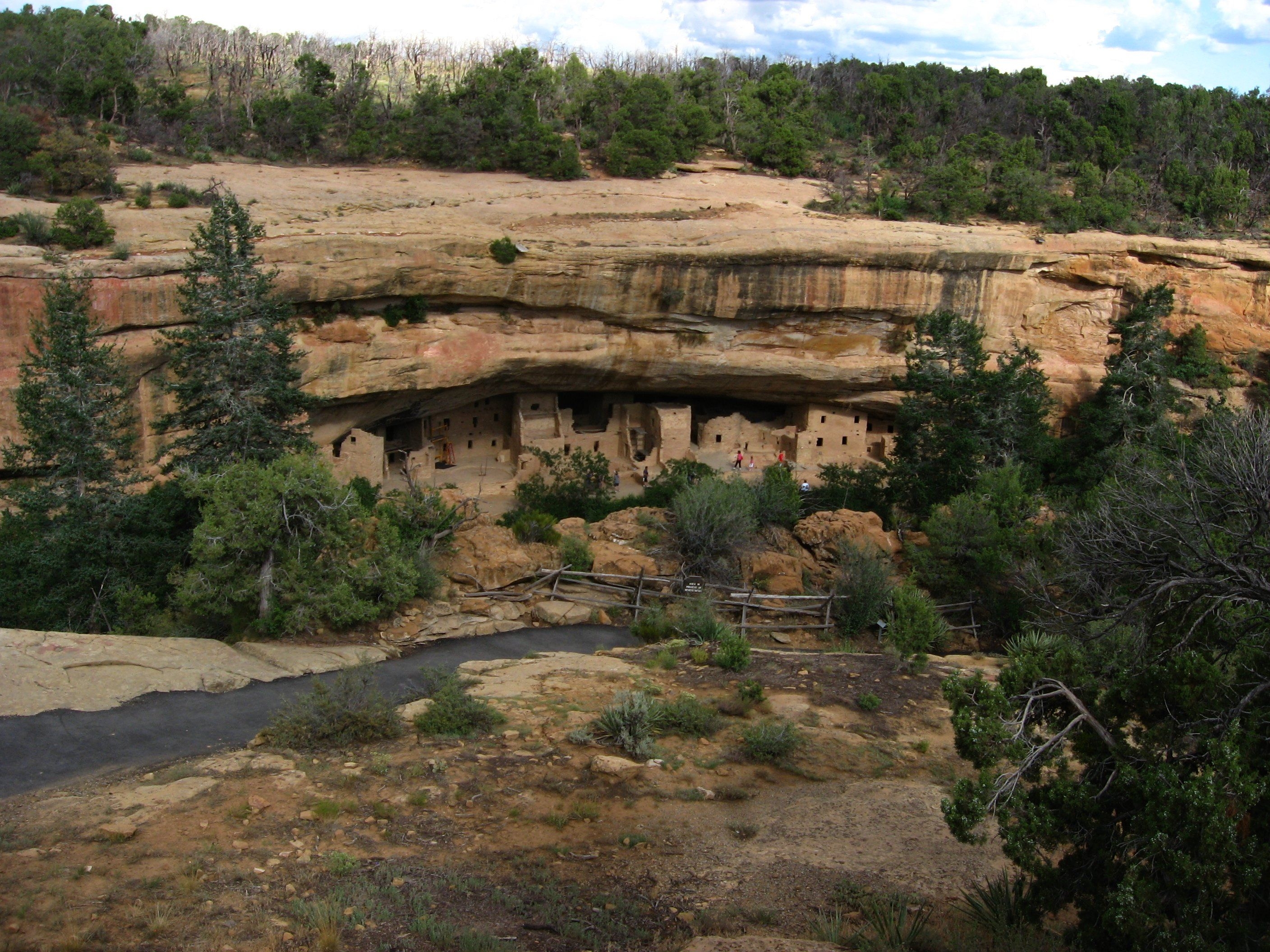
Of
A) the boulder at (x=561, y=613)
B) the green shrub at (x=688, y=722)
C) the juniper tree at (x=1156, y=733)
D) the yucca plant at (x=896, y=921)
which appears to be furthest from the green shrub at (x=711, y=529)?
the yucca plant at (x=896, y=921)

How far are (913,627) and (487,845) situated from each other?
701 centimetres

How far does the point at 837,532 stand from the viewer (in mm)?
17781

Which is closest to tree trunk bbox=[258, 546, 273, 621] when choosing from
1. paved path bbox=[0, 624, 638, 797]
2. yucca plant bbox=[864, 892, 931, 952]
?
paved path bbox=[0, 624, 638, 797]

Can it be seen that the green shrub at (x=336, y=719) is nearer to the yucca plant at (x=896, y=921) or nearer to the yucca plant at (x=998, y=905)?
the yucca plant at (x=896, y=921)

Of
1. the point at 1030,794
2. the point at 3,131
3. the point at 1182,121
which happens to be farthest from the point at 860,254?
the point at 1182,121

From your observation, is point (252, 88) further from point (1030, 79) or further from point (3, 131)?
point (1030, 79)

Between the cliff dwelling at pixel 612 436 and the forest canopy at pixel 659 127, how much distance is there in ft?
18.3

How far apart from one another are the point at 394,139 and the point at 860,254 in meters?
14.3

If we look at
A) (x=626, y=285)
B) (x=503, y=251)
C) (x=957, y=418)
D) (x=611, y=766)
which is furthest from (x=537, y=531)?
(x=957, y=418)

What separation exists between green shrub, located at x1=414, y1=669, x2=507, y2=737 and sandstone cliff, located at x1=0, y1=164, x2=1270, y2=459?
10076 mm

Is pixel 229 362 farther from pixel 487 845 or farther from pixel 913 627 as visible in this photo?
pixel 913 627

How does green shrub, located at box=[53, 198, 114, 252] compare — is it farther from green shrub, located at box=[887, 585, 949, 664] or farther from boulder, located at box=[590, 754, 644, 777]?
green shrub, located at box=[887, 585, 949, 664]

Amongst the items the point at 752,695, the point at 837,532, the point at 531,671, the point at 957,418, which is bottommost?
the point at 531,671

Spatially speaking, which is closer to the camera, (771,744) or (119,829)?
(119,829)
